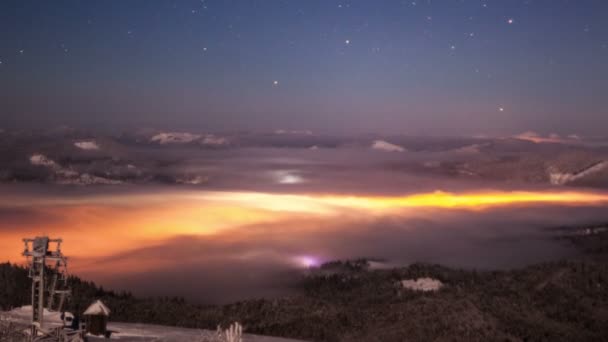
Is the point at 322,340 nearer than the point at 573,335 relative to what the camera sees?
Yes

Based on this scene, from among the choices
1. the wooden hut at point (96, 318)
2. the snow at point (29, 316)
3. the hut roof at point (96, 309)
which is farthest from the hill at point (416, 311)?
the hut roof at point (96, 309)

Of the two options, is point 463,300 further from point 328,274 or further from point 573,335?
point 328,274

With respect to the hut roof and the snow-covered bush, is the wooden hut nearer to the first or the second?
the hut roof

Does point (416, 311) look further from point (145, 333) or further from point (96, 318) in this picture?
point (96, 318)

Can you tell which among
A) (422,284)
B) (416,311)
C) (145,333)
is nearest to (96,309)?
(145,333)

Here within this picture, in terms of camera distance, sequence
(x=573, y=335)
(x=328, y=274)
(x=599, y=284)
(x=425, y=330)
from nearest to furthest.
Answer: (x=425, y=330)
(x=573, y=335)
(x=599, y=284)
(x=328, y=274)

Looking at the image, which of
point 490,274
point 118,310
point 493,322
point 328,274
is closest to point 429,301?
point 493,322
